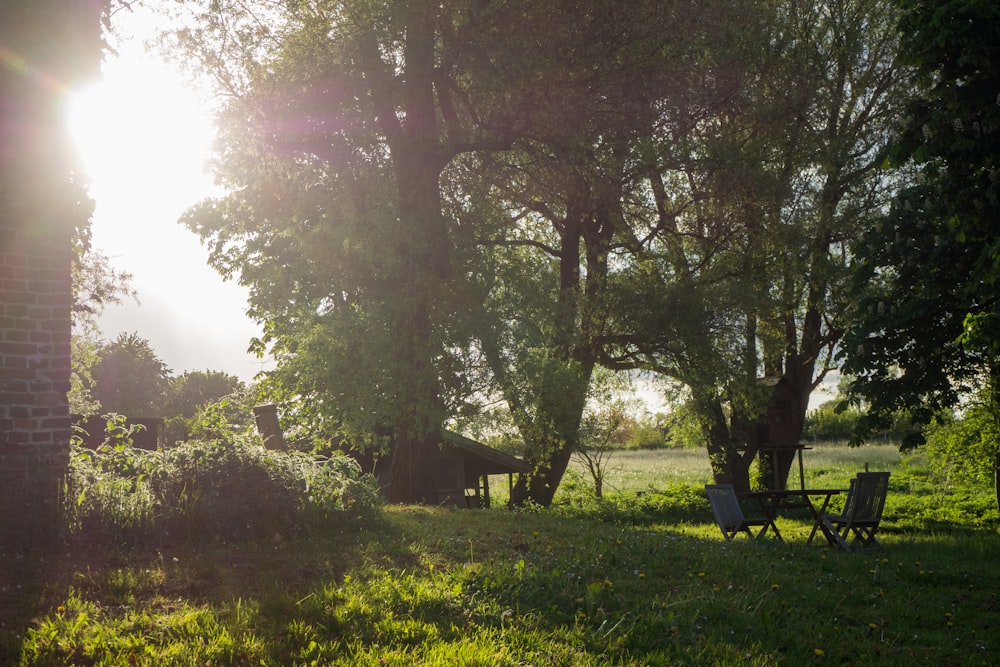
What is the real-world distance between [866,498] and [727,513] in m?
2.01

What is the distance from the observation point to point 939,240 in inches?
586

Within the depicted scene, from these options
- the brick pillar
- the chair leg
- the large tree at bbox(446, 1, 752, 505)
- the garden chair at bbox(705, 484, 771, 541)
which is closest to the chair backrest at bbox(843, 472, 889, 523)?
the chair leg

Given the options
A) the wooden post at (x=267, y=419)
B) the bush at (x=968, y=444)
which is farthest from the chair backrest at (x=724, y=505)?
the bush at (x=968, y=444)

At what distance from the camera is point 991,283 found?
10.3 m

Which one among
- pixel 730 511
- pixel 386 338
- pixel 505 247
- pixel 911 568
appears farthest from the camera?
pixel 505 247

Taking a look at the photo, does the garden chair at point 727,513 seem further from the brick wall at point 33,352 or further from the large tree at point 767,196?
the brick wall at point 33,352

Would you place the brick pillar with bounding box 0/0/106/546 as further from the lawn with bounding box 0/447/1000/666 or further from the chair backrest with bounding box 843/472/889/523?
the chair backrest with bounding box 843/472/889/523

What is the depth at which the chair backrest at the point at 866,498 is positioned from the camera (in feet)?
40.0

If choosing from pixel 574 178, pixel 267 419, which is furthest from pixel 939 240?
pixel 267 419

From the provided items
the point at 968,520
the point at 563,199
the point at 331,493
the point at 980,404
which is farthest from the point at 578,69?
the point at 968,520

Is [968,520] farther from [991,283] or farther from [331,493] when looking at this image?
Answer: [331,493]

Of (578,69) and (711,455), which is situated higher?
(578,69)

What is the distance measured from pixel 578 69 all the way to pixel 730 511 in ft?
26.9

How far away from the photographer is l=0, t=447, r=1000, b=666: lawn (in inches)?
211
